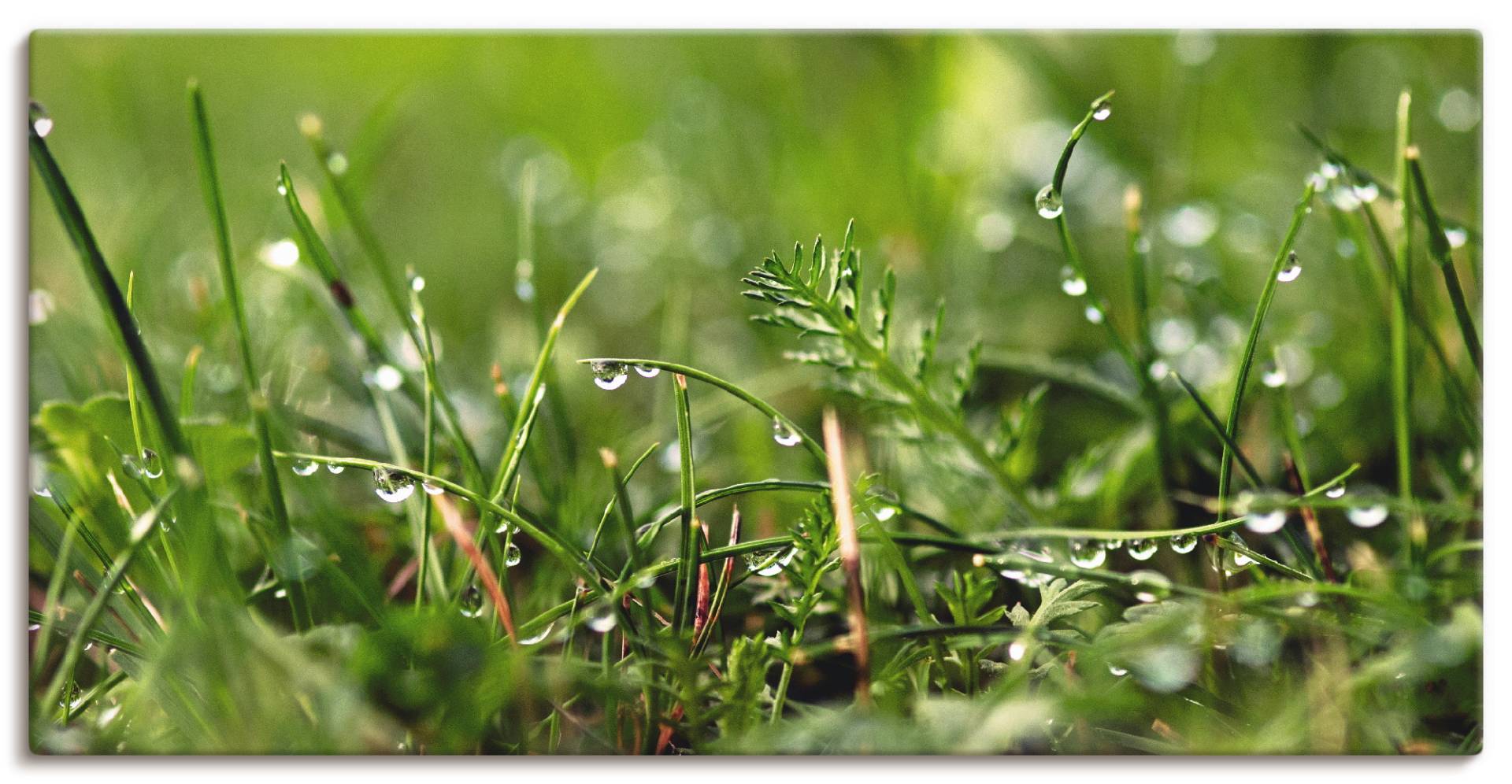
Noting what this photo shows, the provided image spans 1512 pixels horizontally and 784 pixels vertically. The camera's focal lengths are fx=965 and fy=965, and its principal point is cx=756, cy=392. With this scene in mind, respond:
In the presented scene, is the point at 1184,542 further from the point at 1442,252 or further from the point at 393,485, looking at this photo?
the point at 393,485

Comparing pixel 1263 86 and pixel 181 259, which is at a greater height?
pixel 1263 86

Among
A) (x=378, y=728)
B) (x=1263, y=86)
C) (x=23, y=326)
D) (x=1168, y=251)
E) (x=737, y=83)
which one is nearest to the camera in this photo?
(x=378, y=728)

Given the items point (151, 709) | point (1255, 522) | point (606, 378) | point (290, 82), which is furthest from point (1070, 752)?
point (290, 82)

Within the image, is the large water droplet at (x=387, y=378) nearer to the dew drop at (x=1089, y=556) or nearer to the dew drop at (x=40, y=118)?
the dew drop at (x=40, y=118)

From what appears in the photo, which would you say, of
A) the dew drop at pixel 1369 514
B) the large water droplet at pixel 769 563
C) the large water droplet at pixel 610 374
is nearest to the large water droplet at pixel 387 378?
the large water droplet at pixel 610 374

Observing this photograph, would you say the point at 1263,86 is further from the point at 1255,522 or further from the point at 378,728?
the point at 378,728
